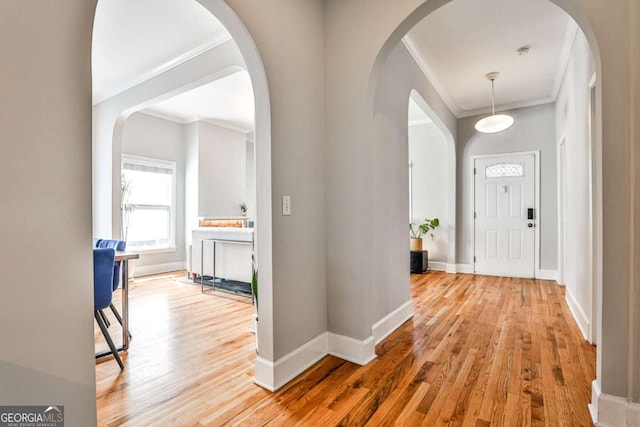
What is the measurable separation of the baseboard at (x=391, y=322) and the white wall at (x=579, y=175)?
1473 millimetres

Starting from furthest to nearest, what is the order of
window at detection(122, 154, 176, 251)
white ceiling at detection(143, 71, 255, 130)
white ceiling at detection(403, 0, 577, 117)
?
window at detection(122, 154, 176, 251)
white ceiling at detection(143, 71, 255, 130)
white ceiling at detection(403, 0, 577, 117)

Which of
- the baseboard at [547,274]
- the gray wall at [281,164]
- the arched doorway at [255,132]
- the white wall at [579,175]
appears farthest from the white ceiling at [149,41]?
the baseboard at [547,274]

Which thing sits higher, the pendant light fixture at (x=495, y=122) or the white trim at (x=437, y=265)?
the pendant light fixture at (x=495, y=122)

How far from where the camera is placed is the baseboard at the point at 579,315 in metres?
2.68

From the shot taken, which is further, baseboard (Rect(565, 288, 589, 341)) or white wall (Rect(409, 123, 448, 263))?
white wall (Rect(409, 123, 448, 263))

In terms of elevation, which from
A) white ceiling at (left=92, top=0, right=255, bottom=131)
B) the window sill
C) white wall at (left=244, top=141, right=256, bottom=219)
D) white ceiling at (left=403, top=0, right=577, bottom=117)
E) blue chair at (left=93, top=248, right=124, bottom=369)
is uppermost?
white ceiling at (left=403, top=0, right=577, bottom=117)

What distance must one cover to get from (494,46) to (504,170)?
8.35ft

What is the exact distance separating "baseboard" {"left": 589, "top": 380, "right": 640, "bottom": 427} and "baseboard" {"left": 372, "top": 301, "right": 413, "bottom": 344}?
1.30m

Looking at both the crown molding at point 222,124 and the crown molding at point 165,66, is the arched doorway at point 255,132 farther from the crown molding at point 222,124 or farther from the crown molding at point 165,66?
the crown molding at point 222,124

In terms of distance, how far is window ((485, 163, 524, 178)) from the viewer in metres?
5.30

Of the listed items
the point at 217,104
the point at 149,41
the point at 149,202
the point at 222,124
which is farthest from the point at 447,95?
the point at 149,202

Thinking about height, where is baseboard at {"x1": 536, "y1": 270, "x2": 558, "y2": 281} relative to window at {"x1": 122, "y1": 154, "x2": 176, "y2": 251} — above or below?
below

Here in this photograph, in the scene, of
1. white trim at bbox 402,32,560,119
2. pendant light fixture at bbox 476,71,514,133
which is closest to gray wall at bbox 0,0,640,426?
white trim at bbox 402,32,560,119

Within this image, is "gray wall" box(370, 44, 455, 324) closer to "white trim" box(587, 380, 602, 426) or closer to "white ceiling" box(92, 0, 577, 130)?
"white ceiling" box(92, 0, 577, 130)
